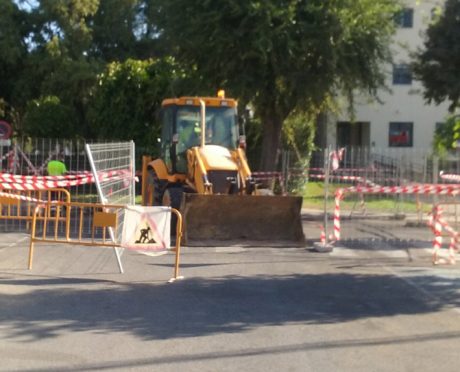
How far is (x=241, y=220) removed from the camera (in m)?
14.8

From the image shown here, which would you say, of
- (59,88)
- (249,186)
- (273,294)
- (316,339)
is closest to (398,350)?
(316,339)

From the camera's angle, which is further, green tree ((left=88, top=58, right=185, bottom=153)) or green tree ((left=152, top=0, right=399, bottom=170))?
green tree ((left=88, top=58, right=185, bottom=153))

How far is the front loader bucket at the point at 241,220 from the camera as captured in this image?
47.8 ft

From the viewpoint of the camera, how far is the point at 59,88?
37.5m

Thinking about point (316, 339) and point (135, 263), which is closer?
point (316, 339)

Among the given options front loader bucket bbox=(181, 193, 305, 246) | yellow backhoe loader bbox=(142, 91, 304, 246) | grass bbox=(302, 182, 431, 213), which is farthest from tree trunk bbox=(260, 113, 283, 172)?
front loader bucket bbox=(181, 193, 305, 246)

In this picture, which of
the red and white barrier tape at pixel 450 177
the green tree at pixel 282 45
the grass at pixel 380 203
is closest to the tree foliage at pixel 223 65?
the green tree at pixel 282 45

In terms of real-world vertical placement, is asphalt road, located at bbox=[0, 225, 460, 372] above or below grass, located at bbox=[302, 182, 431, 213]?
below

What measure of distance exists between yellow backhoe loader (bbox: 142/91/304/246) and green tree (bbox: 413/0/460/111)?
7400 millimetres

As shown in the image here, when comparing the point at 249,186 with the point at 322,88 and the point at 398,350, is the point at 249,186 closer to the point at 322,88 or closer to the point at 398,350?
the point at 322,88

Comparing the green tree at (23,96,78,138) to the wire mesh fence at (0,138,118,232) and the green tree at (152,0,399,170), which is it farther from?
the wire mesh fence at (0,138,118,232)

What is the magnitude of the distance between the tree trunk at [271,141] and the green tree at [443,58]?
461 cm

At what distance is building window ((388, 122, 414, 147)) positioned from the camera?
47.4 metres

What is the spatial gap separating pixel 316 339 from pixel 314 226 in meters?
12.5
